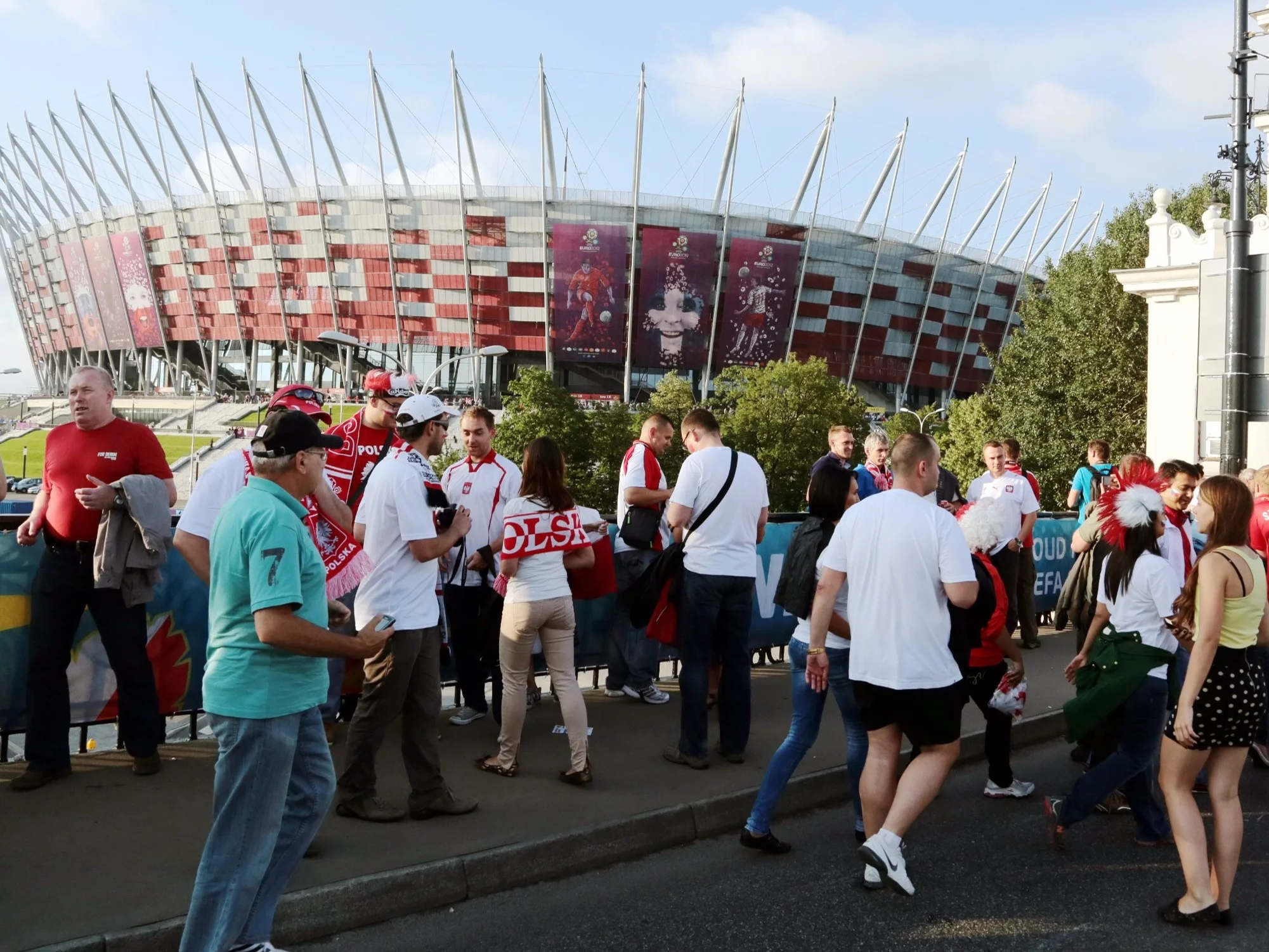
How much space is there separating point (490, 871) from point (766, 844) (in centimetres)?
121

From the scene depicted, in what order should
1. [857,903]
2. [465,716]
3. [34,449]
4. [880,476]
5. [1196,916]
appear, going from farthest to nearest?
[34,449] < [880,476] < [465,716] < [857,903] < [1196,916]

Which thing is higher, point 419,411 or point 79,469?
point 419,411

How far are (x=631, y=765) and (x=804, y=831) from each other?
1046 mm

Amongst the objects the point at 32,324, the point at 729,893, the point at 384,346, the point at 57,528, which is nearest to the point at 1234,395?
the point at 729,893

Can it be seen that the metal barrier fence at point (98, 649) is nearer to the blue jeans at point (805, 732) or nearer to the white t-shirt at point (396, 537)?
the blue jeans at point (805, 732)

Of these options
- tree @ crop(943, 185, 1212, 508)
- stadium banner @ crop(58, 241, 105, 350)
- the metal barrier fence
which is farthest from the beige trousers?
stadium banner @ crop(58, 241, 105, 350)

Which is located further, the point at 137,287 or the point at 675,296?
the point at 137,287

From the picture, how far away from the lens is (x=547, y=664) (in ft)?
17.0

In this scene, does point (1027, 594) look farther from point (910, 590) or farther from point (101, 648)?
point (101, 648)

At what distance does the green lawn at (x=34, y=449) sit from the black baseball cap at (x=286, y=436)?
240 ft

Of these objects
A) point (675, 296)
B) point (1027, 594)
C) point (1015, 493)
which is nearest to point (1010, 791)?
point (1015, 493)

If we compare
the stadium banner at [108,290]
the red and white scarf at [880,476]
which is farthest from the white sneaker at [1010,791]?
the stadium banner at [108,290]

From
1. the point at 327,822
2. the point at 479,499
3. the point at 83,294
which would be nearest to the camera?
the point at 327,822

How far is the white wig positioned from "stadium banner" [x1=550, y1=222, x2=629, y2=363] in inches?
2878
